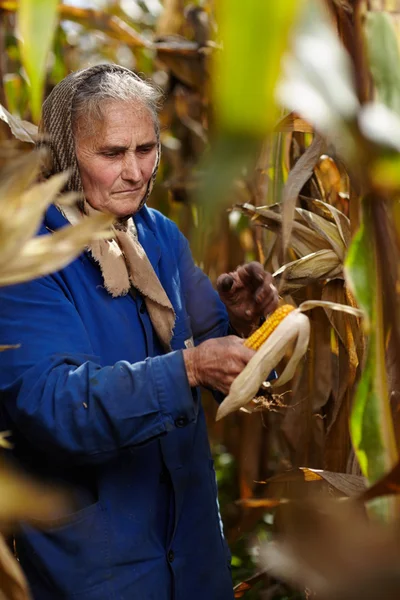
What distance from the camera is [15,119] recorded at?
1.98 meters

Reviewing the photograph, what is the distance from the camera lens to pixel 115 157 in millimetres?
1622

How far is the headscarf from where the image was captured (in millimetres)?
1600

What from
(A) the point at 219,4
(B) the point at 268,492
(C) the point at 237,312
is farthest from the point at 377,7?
(B) the point at 268,492

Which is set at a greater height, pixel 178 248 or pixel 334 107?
pixel 334 107

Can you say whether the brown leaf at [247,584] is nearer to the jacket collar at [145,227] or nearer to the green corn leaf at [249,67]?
the jacket collar at [145,227]

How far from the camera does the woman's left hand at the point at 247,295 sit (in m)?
1.66

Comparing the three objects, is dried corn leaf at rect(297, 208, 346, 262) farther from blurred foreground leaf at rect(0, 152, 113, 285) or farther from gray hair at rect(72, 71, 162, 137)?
blurred foreground leaf at rect(0, 152, 113, 285)

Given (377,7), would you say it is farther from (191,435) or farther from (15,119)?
(15,119)

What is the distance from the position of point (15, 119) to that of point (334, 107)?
1.42 meters

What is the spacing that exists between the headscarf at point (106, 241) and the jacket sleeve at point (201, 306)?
165 mm

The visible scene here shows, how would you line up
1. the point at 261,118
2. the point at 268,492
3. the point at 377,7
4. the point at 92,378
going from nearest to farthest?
the point at 261,118 → the point at 377,7 → the point at 92,378 → the point at 268,492

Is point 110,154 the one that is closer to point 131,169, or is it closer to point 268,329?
point 131,169

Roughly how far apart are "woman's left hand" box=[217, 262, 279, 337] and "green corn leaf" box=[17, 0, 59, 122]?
3.24ft

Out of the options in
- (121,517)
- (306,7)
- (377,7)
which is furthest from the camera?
(121,517)
